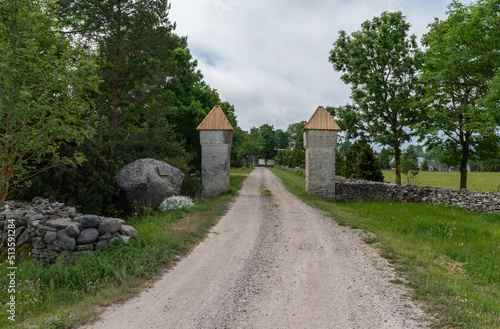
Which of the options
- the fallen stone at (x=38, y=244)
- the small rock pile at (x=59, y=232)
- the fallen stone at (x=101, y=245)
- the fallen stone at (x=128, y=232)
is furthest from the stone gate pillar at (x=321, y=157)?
the fallen stone at (x=38, y=244)

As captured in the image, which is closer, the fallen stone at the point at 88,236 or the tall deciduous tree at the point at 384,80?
the fallen stone at the point at 88,236

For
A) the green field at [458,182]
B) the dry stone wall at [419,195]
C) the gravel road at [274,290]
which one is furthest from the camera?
the green field at [458,182]

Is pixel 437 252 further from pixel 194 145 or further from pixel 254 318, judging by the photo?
pixel 194 145

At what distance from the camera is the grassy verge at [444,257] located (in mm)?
4023

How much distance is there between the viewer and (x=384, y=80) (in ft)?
64.1

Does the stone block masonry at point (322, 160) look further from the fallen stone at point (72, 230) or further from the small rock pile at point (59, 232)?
the fallen stone at point (72, 230)

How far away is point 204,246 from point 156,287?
237 cm

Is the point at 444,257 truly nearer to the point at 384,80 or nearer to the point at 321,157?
the point at 321,157

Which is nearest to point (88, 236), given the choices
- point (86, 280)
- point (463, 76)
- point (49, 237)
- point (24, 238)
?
point (49, 237)

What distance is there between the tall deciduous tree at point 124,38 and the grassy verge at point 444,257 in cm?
1195

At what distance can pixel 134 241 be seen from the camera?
22.0ft

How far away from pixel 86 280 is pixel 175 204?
6292 mm

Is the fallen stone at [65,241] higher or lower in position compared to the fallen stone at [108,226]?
lower

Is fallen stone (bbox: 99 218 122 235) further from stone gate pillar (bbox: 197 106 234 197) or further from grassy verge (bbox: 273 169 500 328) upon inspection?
stone gate pillar (bbox: 197 106 234 197)
